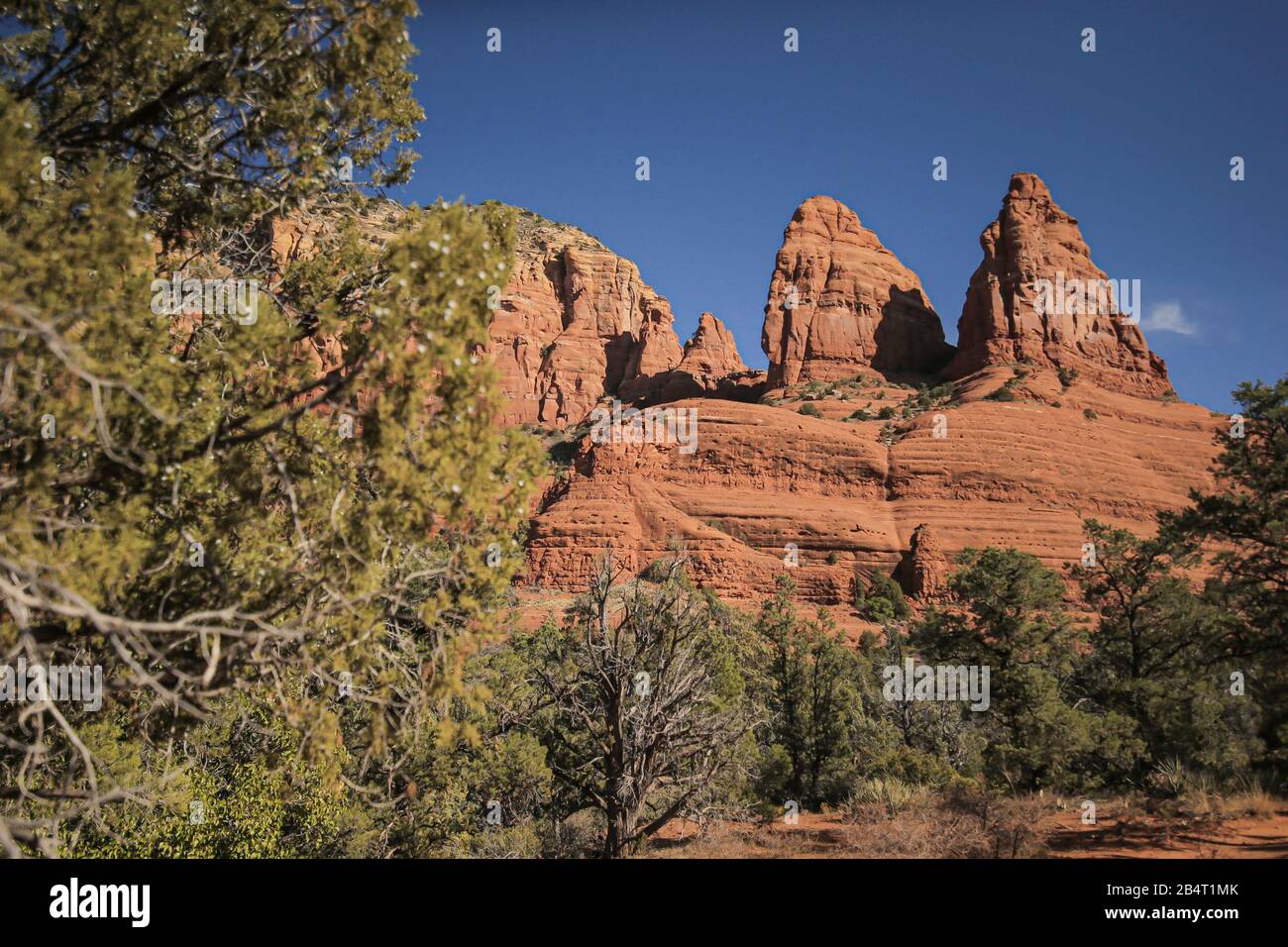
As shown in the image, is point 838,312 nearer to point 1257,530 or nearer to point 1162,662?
point 1162,662

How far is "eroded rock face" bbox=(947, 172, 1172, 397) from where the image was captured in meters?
79.9

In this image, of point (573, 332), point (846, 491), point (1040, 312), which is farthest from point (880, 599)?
point (573, 332)

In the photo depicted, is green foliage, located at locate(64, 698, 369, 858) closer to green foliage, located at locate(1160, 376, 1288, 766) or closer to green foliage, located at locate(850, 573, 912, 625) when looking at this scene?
green foliage, located at locate(1160, 376, 1288, 766)

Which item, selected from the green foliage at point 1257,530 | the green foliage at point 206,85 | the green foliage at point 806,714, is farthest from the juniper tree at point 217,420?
the green foliage at point 806,714

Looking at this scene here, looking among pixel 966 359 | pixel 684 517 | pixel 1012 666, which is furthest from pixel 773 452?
pixel 1012 666

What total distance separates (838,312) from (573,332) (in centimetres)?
5306

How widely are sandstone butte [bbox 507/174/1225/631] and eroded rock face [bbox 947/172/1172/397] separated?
230 millimetres

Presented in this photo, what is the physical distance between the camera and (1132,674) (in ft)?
59.4

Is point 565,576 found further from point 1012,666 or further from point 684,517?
point 1012,666

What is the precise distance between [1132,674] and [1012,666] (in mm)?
4233

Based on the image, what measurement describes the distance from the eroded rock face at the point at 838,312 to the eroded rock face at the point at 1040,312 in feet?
26.5

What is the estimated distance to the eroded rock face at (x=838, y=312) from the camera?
90875 mm

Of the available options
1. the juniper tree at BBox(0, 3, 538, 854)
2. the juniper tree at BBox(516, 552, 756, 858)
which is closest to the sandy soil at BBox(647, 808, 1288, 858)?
the juniper tree at BBox(516, 552, 756, 858)

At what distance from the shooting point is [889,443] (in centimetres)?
6806
